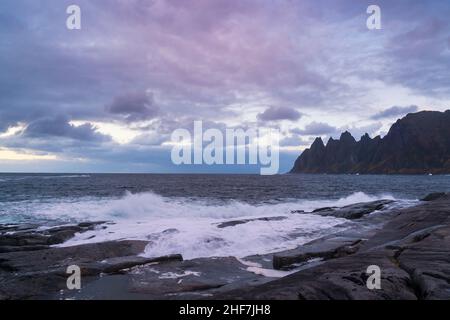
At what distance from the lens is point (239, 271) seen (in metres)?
12.3

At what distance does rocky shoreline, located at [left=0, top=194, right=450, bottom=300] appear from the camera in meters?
8.16

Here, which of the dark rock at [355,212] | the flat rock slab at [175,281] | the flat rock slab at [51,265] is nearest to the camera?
the flat rock slab at [175,281]

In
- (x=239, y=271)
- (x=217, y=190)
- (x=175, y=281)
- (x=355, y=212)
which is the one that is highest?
(x=355, y=212)

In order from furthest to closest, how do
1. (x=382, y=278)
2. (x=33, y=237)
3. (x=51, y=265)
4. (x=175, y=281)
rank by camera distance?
(x=33, y=237) < (x=51, y=265) < (x=175, y=281) < (x=382, y=278)

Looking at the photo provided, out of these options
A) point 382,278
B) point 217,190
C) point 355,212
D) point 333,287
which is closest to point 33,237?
point 333,287

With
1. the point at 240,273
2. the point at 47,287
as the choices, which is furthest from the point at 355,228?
the point at 47,287

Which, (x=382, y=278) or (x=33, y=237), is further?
(x=33, y=237)

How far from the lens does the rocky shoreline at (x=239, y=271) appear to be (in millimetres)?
8164

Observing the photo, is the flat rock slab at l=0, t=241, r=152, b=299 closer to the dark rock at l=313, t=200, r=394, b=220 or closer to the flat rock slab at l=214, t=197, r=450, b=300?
the flat rock slab at l=214, t=197, r=450, b=300

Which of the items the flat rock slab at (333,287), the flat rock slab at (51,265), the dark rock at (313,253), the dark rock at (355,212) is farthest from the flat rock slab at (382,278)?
the dark rock at (355,212)

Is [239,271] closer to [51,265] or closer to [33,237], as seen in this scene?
[51,265]

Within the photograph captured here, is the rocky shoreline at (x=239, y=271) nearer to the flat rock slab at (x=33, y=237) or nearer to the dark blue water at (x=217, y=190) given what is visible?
the flat rock slab at (x=33, y=237)
